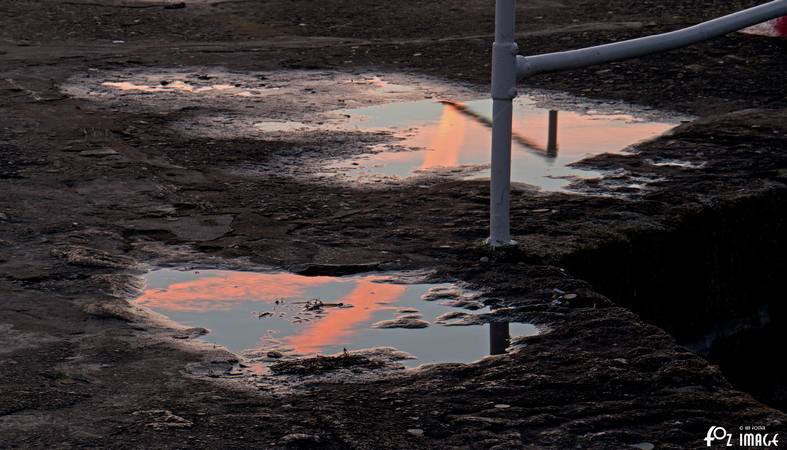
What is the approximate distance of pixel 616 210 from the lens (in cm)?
382

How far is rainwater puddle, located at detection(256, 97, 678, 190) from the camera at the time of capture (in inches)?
177

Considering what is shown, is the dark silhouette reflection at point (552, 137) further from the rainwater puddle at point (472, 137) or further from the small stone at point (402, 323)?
the small stone at point (402, 323)

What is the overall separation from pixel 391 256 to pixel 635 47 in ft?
3.13

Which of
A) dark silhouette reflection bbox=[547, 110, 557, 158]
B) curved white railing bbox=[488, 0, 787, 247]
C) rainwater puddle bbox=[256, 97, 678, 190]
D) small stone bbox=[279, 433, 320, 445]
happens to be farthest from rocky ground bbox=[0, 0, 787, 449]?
dark silhouette reflection bbox=[547, 110, 557, 158]

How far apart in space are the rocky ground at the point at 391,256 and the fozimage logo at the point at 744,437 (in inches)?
1.4

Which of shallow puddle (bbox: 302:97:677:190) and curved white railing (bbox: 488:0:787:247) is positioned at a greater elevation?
curved white railing (bbox: 488:0:787:247)

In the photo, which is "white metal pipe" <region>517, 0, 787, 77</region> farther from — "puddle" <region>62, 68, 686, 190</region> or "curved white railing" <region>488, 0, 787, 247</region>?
"puddle" <region>62, 68, 686, 190</region>

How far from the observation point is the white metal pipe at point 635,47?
3.45m

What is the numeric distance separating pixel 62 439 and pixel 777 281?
8.56ft

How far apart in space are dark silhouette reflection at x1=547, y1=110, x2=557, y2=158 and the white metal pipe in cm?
91

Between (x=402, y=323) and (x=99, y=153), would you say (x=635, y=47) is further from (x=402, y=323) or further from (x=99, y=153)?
(x=99, y=153)

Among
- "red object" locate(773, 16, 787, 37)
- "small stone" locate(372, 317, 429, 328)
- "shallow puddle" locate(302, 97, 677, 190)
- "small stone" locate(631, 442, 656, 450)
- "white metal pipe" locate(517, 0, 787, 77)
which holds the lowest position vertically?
"small stone" locate(631, 442, 656, 450)

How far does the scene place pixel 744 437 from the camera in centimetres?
233

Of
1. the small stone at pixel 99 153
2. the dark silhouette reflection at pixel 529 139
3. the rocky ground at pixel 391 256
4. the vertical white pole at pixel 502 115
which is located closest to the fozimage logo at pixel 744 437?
the rocky ground at pixel 391 256
